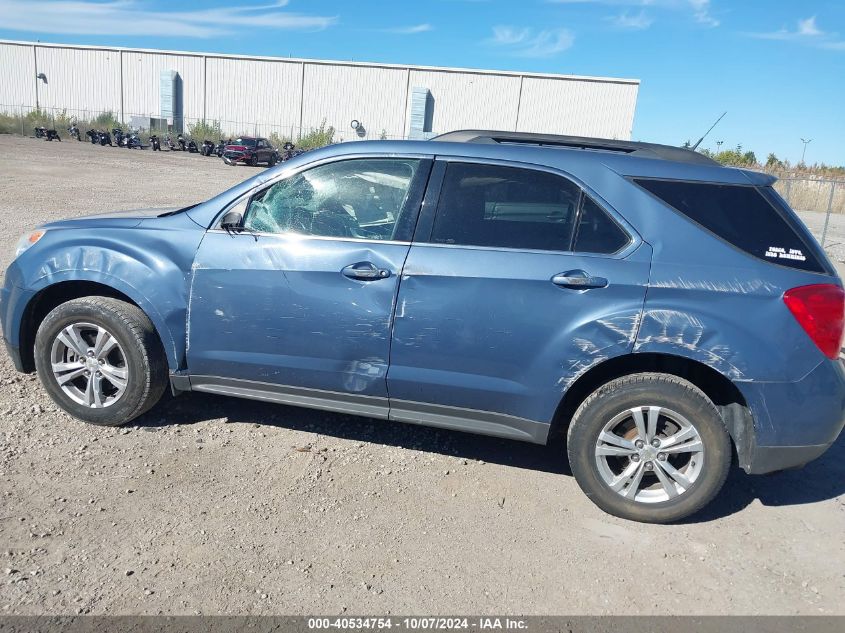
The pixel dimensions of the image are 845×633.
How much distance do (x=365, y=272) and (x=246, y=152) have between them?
3657 centimetres

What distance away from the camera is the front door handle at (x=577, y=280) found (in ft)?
11.4

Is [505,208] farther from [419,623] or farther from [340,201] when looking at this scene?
[419,623]

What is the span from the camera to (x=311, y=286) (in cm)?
380

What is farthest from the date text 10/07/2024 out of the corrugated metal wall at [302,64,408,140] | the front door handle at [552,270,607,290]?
the corrugated metal wall at [302,64,408,140]

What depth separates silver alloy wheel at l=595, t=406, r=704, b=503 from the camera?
3.51 metres

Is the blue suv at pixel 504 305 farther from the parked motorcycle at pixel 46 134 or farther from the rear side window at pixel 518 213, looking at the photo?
the parked motorcycle at pixel 46 134

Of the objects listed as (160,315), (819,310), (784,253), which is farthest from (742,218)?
(160,315)

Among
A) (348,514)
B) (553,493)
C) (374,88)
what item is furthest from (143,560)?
Result: (374,88)

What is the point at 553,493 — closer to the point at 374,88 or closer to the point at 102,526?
the point at 102,526

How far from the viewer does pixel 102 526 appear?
3.28 m

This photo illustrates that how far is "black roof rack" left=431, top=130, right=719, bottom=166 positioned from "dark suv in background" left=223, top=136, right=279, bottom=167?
35802 mm

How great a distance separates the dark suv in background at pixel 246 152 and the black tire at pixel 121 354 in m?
35.4

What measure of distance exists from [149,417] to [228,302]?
44.4 inches

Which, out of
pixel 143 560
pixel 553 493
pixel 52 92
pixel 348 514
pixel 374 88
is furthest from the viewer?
pixel 52 92
